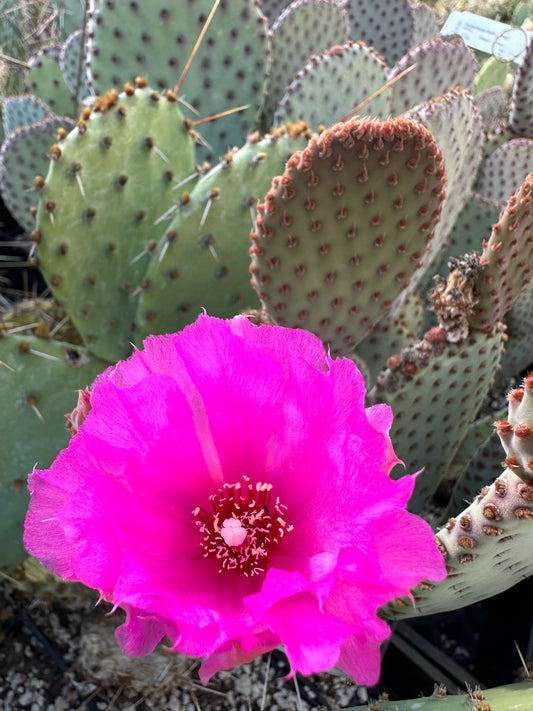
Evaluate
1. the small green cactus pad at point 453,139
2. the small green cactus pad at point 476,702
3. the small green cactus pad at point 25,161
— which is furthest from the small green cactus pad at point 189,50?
the small green cactus pad at point 476,702

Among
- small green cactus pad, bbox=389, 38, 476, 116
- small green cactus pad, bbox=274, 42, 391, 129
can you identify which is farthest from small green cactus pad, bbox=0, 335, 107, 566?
small green cactus pad, bbox=389, 38, 476, 116

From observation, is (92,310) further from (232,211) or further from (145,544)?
(145,544)

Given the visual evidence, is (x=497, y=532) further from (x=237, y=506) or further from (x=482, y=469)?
(x=482, y=469)

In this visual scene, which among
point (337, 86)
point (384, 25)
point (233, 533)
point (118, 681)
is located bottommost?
point (118, 681)

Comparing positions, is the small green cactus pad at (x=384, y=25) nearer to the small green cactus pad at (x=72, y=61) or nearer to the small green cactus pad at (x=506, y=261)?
the small green cactus pad at (x=72, y=61)

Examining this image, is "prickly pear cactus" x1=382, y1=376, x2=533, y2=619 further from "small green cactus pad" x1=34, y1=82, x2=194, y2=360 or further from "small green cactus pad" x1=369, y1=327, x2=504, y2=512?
"small green cactus pad" x1=34, y1=82, x2=194, y2=360

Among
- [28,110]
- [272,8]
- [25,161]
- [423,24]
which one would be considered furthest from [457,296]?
[423,24]
